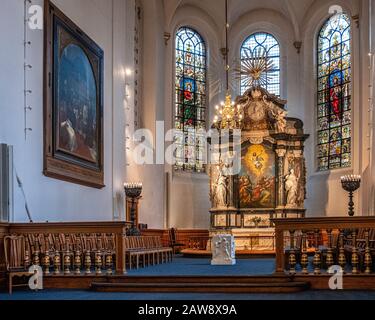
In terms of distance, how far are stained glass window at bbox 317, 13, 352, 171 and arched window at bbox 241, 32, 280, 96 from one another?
1685 mm

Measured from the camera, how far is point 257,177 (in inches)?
832

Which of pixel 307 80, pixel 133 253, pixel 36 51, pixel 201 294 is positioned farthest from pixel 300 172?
pixel 201 294

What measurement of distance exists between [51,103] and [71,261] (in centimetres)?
338

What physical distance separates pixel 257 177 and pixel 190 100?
444cm

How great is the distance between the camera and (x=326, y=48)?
23.2 m

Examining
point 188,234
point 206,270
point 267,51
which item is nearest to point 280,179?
point 188,234

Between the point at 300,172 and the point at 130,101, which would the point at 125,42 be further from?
the point at 300,172

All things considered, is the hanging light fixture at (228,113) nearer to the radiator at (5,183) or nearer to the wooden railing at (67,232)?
the wooden railing at (67,232)

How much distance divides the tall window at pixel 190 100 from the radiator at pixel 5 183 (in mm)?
12182

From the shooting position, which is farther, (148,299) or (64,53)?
(64,53)

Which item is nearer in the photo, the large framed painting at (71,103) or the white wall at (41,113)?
the white wall at (41,113)

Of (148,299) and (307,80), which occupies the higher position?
(307,80)

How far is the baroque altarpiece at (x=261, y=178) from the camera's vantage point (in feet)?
67.1

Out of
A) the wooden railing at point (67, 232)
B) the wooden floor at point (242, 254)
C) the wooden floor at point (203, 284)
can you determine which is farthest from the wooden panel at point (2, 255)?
the wooden floor at point (242, 254)
